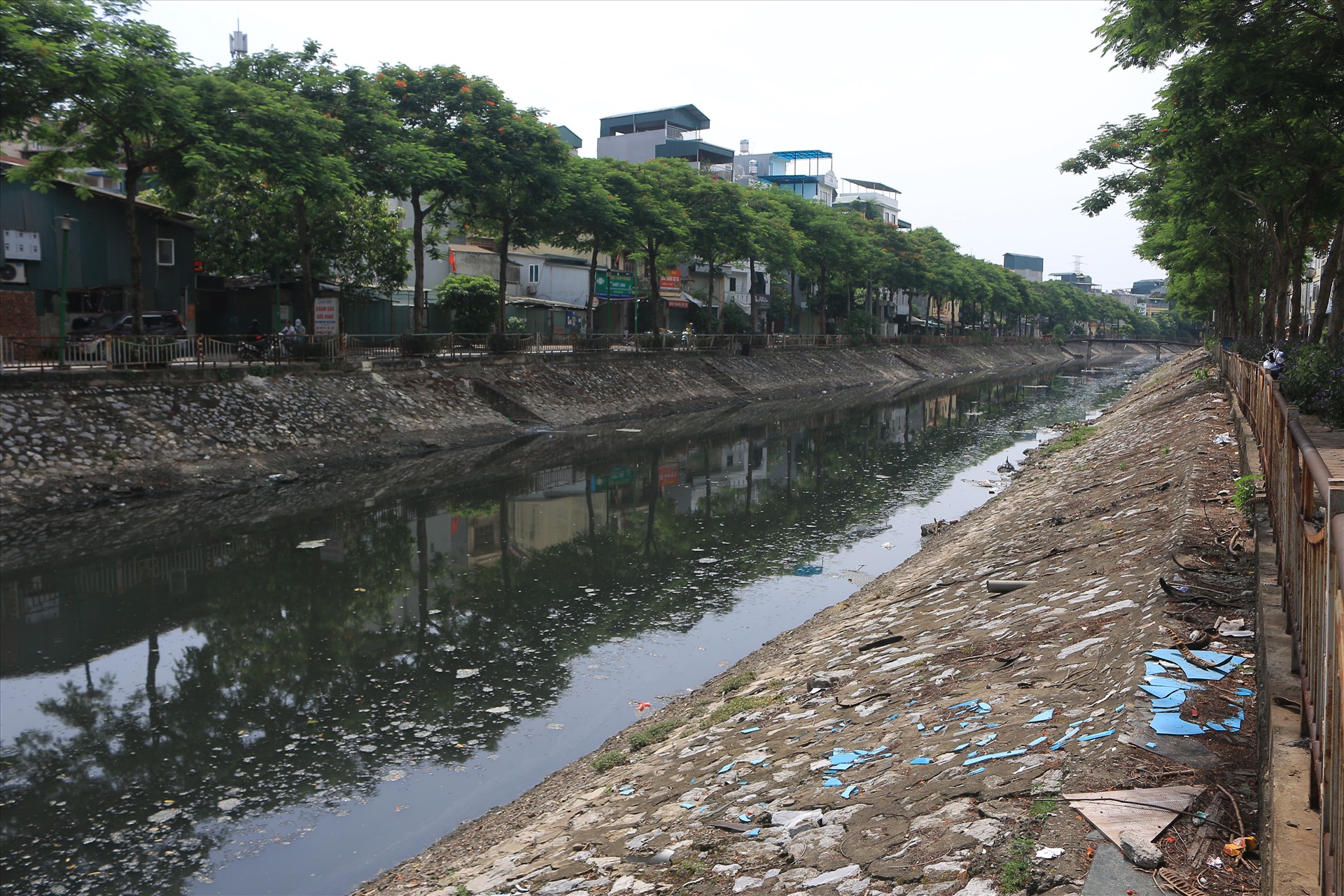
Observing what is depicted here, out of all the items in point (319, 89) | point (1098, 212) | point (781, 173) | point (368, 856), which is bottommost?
point (368, 856)

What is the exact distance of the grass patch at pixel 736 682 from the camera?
444 inches

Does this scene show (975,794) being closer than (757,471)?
Yes

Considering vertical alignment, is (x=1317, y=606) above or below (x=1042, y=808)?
above

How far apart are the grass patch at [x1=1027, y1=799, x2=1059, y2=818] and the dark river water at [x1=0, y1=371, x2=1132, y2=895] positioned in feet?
18.2

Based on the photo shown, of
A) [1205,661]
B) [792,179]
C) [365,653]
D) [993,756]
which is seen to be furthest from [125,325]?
[792,179]

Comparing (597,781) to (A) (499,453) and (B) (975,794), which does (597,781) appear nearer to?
(B) (975,794)

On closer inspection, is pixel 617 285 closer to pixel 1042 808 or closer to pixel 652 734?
pixel 652 734

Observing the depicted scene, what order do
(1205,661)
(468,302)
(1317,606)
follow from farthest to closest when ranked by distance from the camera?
(468,302) → (1205,661) → (1317,606)

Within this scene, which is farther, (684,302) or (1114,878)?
(684,302)

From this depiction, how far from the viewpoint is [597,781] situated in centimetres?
905

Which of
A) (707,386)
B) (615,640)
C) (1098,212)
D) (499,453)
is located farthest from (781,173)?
(615,640)

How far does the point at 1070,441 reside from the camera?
3284 centimetres

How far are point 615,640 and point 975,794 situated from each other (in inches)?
334

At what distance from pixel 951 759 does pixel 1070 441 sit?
28863 mm
